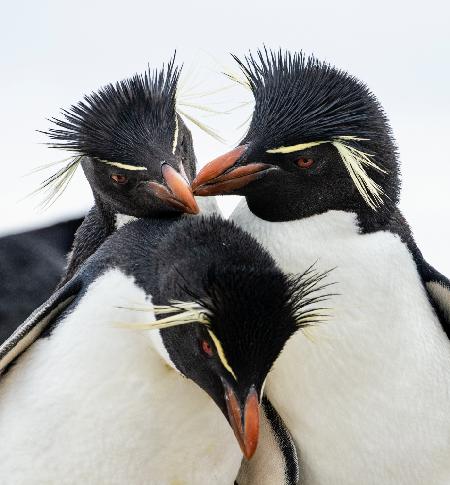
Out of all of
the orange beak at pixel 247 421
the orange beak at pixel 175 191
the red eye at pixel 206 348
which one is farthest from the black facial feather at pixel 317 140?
the orange beak at pixel 247 421

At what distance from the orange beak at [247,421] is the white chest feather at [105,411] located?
35cm

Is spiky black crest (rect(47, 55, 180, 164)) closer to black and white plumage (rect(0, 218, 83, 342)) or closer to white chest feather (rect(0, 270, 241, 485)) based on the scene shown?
white chest feather (rect(0, 270, 241, 485))

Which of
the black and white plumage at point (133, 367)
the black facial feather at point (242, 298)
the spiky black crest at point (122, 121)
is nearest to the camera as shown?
the black facial feather at point (242, 298)

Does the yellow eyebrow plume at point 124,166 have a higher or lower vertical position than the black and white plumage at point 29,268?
higher

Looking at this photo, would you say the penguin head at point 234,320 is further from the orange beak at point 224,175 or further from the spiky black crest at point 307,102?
the spiky black crest at point 307,102

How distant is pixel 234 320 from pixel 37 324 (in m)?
0.69

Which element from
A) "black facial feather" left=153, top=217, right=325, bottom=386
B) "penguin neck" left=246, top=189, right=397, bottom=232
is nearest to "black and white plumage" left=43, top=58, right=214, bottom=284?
"penguin neck" left=246, top=189, right=397, bottom=232

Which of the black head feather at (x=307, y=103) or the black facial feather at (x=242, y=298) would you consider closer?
the black facial feather at (x=242, y=298)

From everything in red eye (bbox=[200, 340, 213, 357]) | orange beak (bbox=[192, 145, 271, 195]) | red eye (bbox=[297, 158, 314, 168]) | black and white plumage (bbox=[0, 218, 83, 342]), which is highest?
red eye (bbox=[297, 158, 314, 168])

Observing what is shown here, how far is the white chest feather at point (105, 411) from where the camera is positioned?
231 centimetres

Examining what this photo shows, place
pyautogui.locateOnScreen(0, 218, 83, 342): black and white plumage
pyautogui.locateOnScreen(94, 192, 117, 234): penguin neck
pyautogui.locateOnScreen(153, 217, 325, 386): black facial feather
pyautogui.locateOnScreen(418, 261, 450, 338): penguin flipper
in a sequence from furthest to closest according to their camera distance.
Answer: pyautogui.locateOnScreen(0, 218, 83, 342): black and white plumage, pyautogui.locateOnScreen(94, 192, 117, 234): penguin neck, pyautogui.locateOnScreen(418, 261, 450, 338): penguin flipper, pyautogui.locateOnScreen(153, 217, 325, 386): black facial feather

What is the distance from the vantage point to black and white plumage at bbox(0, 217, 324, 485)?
6.87 feet

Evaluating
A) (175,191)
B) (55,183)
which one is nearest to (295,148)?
(175,191)

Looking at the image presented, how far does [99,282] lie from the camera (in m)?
2.40
